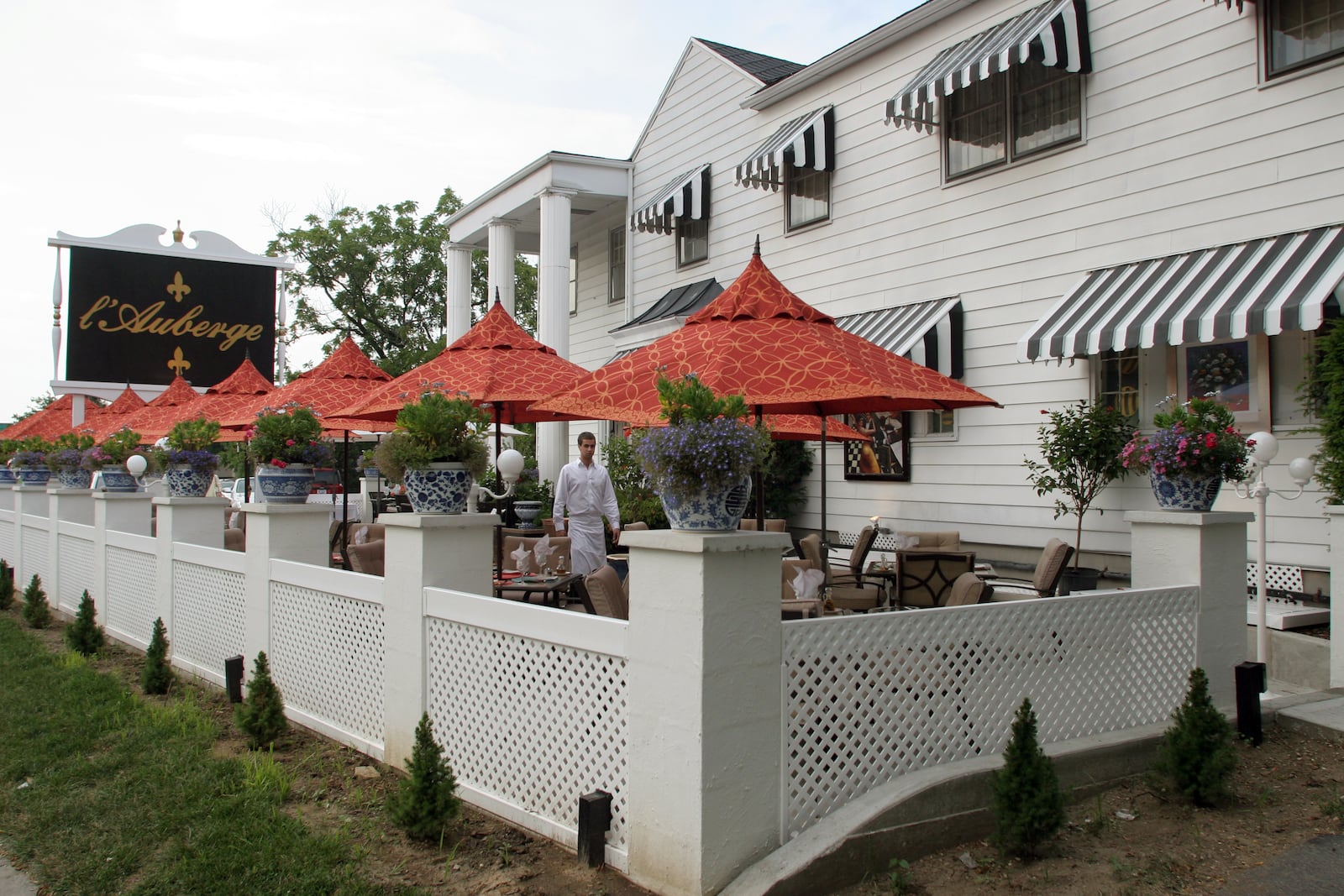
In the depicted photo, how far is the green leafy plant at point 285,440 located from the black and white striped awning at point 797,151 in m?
7.39

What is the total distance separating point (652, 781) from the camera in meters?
3.84

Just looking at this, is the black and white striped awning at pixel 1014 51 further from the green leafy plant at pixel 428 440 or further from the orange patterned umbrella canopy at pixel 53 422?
the orange patterned umbrella canopy at pixel 53 422

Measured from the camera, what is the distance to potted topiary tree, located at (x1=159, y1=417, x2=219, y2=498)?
8.87 m

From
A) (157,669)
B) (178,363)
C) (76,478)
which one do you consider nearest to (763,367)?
(157,669)

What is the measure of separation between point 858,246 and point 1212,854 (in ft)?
30.4

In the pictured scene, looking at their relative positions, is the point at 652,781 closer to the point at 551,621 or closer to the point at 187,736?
the point at 551,621

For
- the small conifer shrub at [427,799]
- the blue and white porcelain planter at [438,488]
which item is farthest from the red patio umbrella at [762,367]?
the small conifer shrub at [427,799]

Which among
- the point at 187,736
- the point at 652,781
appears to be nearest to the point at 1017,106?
the point at 652,781

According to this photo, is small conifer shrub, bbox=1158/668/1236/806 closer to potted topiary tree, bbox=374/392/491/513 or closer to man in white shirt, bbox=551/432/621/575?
potted topiary tree, bbox=374/392/491/513

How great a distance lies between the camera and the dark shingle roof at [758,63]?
14.7 meters

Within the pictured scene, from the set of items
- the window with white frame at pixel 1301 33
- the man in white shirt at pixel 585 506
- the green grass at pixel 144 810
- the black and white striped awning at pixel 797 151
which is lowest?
the green grass at pixel 144 810

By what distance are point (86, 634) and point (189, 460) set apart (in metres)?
2.05

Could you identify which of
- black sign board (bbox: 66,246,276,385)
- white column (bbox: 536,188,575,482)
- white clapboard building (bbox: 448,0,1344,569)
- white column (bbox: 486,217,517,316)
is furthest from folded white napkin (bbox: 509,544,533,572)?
black sign board (bbox: 66,246,276,385)

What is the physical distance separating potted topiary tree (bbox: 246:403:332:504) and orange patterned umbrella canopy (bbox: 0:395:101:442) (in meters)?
16.3
